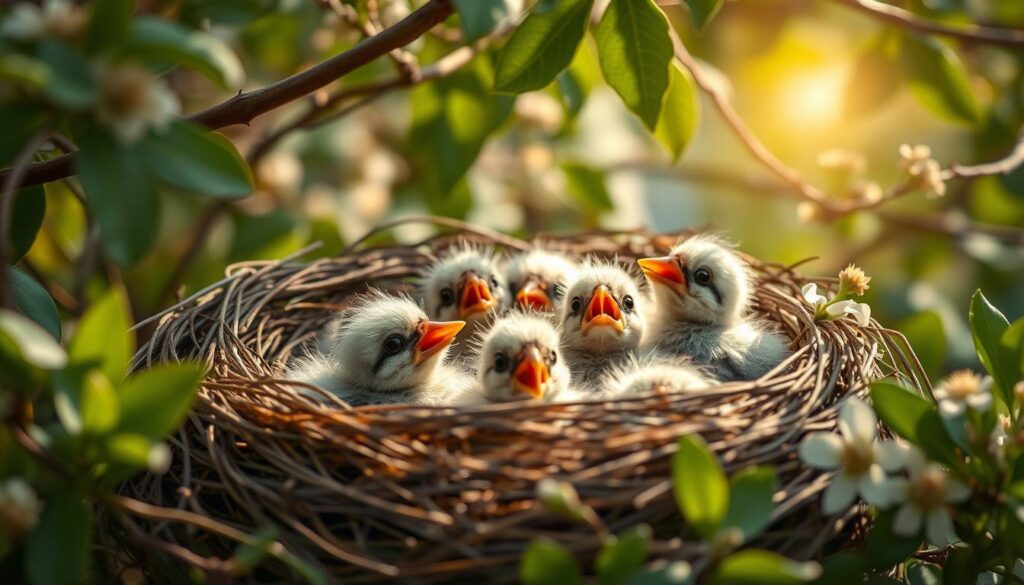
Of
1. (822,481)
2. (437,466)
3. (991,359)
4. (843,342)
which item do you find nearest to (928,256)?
(843,342)

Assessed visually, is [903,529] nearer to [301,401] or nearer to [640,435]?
[640,435]

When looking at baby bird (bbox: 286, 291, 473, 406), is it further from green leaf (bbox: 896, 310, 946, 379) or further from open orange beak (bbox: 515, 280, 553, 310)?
green leaf (bbox: 896, 310, 946, 379)

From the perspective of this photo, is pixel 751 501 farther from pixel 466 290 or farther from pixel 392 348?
pixel 466 290

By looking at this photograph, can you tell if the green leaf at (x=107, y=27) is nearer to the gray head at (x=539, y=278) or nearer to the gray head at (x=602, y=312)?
the gray head at (x=602, y=312)

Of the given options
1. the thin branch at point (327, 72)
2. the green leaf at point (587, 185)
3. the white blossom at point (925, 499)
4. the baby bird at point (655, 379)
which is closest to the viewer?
the white blossom at point (925, 499)

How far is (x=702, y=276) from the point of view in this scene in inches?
91.6

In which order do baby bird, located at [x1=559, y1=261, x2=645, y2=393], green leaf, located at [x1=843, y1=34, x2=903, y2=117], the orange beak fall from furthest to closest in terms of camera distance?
1. green leaf, located at [x1=843, y1=34, x2=903, y2=117]
2. the orange beak
3. baby bird, located at [x1=559, y1=261, x2=645, y2=393]

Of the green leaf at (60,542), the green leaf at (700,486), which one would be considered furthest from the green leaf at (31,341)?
the green leaf at (700,486)

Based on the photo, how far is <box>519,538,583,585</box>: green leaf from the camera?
4.05 feet

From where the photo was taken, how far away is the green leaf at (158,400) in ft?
4.06

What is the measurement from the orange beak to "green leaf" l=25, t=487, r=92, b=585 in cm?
127

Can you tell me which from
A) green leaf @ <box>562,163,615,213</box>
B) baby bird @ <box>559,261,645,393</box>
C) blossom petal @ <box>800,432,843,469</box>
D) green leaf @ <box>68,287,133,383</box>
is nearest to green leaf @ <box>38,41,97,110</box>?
green leaf @ <box>68,287,133,383</box>

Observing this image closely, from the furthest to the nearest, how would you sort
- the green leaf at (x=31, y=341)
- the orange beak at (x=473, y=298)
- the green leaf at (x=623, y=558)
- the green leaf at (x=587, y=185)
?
the green leaf at (x=587, y=185), the orange beak at (x=473, y=298), the green leaf at (x=623, y=558), the green leaf at (x=31, y=341)

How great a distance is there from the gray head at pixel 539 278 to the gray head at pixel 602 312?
0.12 meters
